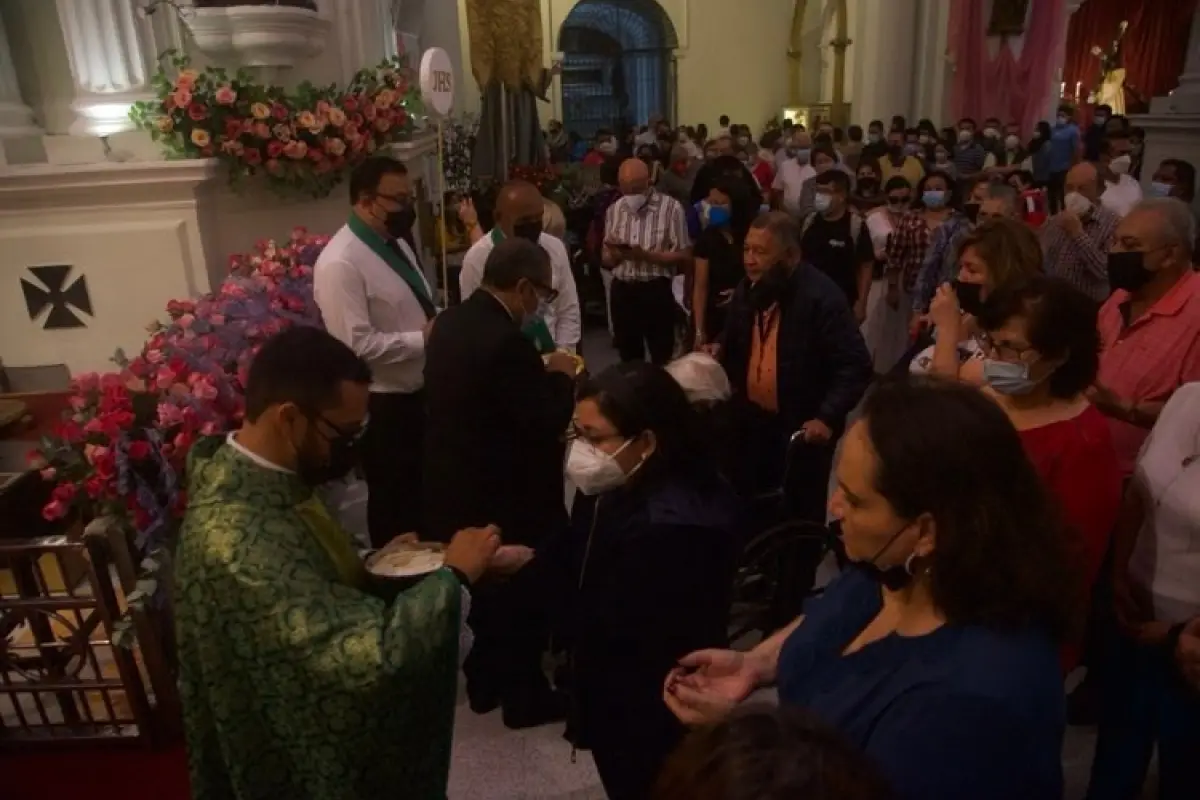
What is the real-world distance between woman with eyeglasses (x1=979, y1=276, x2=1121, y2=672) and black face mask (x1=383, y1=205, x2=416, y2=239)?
2.19 m

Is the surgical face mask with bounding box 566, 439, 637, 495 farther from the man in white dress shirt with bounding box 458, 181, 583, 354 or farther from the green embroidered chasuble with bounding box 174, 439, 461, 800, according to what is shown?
the man in white dress shirt with bounding box 458, 181, 583, 354

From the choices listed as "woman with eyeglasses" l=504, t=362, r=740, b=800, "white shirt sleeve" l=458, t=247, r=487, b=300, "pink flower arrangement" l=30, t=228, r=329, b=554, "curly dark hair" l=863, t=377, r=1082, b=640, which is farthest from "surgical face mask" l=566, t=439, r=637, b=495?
"white shirt sleeve" l=458, t=247, r=487, b=300

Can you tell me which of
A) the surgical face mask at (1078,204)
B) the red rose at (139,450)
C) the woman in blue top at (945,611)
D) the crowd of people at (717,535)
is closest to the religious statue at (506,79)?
the crowd of people at (717,535)

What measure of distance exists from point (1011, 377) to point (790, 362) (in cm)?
117

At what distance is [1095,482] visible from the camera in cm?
196

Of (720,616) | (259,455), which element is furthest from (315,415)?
(720,616)

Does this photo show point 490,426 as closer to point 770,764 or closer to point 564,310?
point 564,310

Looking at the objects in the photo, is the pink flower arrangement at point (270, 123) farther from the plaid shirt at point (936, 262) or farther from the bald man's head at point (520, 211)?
the plaid shirt at point (936, 262)

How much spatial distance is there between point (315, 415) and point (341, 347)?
0.14m

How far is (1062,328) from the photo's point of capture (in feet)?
6.67

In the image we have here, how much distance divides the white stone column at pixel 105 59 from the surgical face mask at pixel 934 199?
4.36 metres

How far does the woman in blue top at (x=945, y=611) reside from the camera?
44.3 inches

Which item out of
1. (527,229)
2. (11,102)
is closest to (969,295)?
(527,229)

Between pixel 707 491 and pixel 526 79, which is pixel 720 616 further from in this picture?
pixel 526 79
